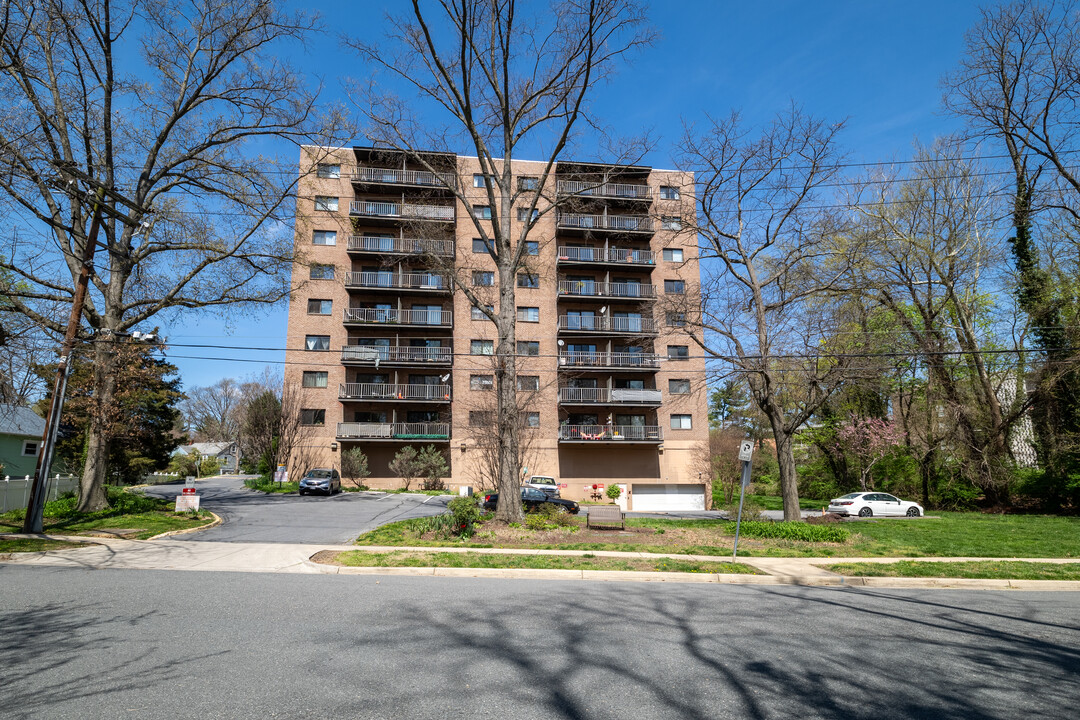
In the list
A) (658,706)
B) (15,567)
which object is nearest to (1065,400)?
(658,706)

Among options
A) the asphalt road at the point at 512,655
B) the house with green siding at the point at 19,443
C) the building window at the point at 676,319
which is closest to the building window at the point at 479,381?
the building window at the point at 676,319

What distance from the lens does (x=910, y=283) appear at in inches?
1027

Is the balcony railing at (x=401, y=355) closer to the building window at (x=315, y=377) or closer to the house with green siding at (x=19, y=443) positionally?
the building window at (x=315, y=377)

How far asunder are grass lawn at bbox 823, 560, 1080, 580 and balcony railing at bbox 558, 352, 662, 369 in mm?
25708

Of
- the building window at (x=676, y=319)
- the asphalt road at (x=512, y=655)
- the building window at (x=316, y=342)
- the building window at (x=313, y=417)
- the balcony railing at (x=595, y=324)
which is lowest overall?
the asphalt road at (x=512, y=655)

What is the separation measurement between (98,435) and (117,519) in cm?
260

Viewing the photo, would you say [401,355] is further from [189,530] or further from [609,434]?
[189,530]

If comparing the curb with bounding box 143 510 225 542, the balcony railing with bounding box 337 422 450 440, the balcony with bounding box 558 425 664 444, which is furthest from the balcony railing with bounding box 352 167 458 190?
the curb with bounding box 143 510 225 542

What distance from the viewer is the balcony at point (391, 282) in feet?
122

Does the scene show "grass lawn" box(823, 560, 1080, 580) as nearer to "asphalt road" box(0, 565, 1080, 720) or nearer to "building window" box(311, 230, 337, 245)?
"asphalt road" box(0, 565, 1080, 720)

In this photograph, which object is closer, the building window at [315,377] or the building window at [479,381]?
the building window at [479,381]

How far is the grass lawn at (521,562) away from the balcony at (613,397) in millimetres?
25067

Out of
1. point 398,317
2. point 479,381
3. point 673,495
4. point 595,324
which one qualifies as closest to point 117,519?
point 398,317

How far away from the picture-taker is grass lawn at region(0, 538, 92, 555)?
11.8m
